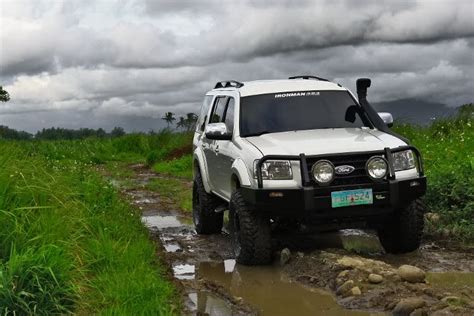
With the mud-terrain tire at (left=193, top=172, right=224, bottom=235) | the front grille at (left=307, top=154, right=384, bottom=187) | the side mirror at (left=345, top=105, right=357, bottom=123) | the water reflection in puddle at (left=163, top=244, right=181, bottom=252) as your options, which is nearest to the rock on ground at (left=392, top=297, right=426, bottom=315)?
the front grille at (left=307, top=154, right=384, bottom=187)

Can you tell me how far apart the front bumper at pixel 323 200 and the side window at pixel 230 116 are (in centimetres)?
140

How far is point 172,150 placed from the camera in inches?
996

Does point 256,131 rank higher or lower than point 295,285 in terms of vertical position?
higher

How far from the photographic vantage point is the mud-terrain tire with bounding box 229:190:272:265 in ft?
22.9

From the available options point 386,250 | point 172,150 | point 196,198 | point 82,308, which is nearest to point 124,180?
point 172,150

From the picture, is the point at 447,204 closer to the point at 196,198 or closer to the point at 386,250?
the point at 386,250

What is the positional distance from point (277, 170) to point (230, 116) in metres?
1.81

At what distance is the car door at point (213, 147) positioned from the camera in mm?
8695

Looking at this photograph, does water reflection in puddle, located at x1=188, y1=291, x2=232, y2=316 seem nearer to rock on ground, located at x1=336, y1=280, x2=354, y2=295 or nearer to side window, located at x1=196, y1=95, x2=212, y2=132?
rock on ground, located at x1=336, y1=280, x2=354, y2=295

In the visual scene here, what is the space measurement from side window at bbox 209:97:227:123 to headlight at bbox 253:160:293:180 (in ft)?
7.40

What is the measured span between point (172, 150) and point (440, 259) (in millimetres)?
18833

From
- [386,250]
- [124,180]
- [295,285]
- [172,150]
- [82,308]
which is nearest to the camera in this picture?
[82,308]

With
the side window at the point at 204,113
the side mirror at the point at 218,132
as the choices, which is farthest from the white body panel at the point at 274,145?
the side window at the point at 204,113

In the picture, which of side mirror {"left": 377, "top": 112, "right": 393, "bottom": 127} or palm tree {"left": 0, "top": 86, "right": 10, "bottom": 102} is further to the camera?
palm tree {"left": 0, "top": 86, "right": 10, "bottom": 102}
